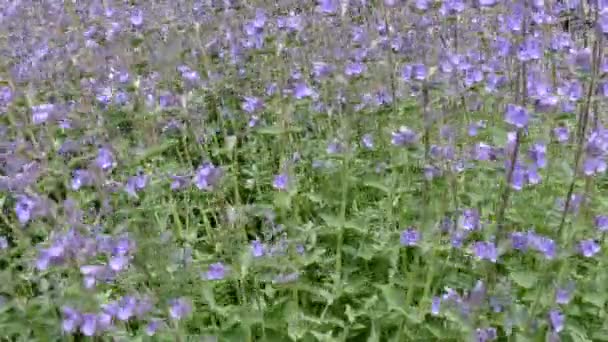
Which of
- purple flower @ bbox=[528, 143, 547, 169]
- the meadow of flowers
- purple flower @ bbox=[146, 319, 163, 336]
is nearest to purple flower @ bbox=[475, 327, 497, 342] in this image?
→ the meadow of flowers

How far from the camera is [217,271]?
256 cm

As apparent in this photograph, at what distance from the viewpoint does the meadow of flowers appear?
7.79 ft

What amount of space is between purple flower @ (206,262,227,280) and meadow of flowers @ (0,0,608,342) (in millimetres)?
19

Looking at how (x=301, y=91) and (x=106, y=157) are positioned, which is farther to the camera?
(x=301, y=91)

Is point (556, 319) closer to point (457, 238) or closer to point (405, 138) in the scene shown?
point (457, 238)

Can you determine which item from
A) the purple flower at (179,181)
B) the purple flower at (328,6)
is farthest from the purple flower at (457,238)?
the purple flower at (328,6)

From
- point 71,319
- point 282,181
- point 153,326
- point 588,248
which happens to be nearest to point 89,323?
point 71,319

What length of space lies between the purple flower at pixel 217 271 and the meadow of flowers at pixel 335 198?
2 cm

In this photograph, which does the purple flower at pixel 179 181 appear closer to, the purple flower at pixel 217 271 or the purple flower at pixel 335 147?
the purple flower at pixel 217 271

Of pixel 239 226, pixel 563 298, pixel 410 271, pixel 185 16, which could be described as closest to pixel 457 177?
pixel 410 271

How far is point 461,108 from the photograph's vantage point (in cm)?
315

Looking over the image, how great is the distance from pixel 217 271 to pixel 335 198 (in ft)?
2.34

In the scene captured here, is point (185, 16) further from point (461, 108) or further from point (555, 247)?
point (555, 247)

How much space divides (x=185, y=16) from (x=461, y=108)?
1796mm
